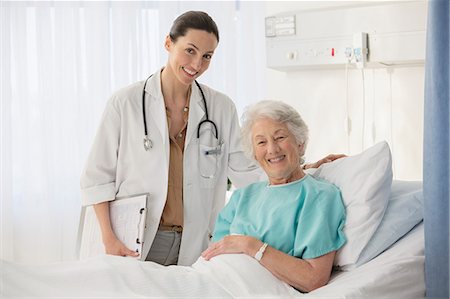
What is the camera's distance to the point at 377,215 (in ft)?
6.25

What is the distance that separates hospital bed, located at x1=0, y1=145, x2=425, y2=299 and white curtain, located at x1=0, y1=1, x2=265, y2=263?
1.89 m

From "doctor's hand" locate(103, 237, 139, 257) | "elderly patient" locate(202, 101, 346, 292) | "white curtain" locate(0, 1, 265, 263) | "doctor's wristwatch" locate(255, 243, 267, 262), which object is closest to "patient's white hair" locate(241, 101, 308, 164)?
"elderly patient" locate(202, 101, 346, 292)

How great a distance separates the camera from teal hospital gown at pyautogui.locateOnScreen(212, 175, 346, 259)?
6.03 feet

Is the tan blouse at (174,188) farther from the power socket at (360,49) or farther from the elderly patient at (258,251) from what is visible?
the power socket at (360,49)

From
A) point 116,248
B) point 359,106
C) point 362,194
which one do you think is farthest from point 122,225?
point 359,106

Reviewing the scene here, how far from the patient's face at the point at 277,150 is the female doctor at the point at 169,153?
0.35m

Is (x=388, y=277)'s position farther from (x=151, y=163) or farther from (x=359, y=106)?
(x=359, y=106)

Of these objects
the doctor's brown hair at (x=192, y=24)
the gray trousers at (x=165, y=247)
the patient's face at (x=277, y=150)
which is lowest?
the gray trousers at (x=165, y=247)

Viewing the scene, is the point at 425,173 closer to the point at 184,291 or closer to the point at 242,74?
the point at 184,291

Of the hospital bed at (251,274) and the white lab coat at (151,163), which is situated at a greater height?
the white lab coat at (151,163)

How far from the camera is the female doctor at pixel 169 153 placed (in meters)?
2.23

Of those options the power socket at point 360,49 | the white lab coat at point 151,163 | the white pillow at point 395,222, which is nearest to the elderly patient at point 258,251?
the white pillow at point 395,222

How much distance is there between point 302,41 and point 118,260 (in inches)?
65.7

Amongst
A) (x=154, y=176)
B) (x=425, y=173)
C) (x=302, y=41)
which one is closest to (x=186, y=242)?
(x=154, y=176)
